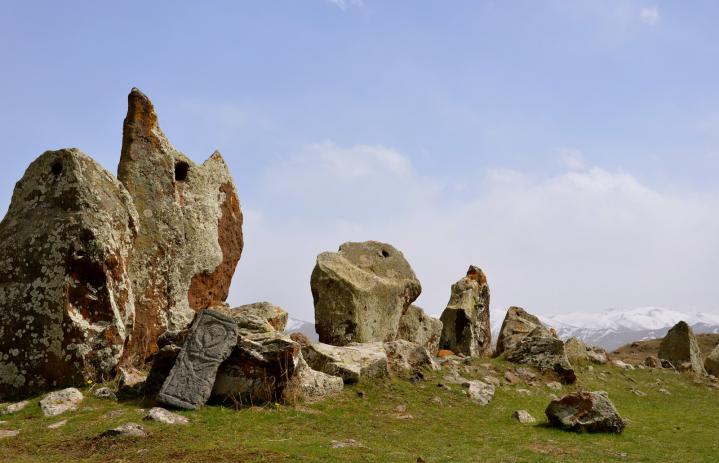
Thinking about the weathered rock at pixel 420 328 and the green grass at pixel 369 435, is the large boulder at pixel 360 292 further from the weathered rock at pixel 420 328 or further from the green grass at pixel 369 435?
the green grass at pixel 369 435

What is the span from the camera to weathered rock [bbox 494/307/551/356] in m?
26.3

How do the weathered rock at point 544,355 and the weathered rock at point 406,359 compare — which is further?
the weathered rock at point 544,355

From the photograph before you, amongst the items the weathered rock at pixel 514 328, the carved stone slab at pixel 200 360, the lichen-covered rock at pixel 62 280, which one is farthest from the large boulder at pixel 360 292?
the carved stone slab at pixel 200 360

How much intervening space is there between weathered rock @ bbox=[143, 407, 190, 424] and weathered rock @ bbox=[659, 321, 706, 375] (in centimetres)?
2482

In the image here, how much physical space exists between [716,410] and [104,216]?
1782cm

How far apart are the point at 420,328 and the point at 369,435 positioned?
42.3 feet

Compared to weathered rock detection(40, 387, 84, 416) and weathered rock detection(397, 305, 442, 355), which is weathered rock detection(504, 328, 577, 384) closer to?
weathered rock detection(397, 305, 442, 355)

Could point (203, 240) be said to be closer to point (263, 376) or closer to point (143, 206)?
point (143, 206)

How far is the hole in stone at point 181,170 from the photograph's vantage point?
18.9m

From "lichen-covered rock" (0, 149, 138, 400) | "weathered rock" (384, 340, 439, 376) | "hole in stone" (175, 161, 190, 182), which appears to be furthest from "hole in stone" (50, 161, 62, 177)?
"weathered rock" (384, 340, 439, 376)

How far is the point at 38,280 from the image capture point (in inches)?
546

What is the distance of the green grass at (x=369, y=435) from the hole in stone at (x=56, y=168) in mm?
4863

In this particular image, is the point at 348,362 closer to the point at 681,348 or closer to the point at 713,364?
the point at 681,348

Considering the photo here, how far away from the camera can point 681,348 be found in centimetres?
3084
